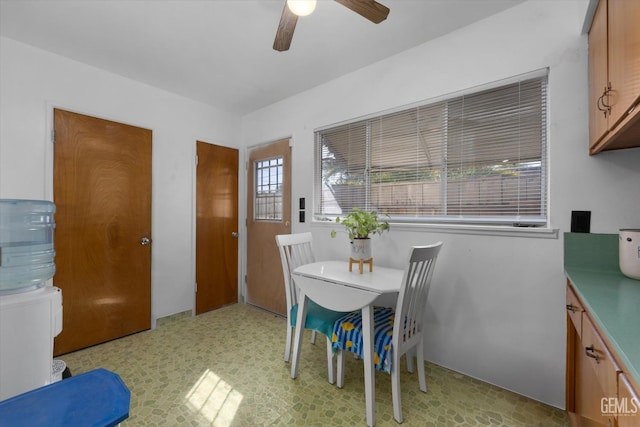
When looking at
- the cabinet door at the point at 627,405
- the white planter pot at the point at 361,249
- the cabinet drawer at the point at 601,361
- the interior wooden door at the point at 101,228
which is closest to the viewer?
the cabinet door at the point at 627,405

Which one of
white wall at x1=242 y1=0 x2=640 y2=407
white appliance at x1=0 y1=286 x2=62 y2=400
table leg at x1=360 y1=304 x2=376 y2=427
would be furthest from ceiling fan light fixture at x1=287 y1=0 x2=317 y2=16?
white appliance at x1=0 y1=286 x2=62 y2=400

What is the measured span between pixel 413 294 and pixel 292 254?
3.56 feet

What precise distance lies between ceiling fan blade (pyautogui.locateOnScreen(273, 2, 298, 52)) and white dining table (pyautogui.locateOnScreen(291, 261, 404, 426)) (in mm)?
1447

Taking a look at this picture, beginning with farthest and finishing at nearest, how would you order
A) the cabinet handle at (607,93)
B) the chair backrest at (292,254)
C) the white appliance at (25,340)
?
the chair backrest at (292,254) → the cabinet handle at (607,93) → the white appliance at (25,340)

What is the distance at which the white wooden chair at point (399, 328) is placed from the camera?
1502 mm

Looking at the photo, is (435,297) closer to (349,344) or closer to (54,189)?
(349,344)

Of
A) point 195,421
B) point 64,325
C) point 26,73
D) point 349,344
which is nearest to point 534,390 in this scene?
point 349,344

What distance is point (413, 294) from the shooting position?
1.59 meters

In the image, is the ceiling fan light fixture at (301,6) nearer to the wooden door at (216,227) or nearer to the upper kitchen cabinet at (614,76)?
the upper kitchen cabinet at (614,76)

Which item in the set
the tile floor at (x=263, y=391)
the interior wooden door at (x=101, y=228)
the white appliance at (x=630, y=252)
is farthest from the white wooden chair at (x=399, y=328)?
the interior wooden door at (x=101, y=228)

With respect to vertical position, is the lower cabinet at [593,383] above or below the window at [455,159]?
below

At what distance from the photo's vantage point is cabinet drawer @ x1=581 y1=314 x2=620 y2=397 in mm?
754

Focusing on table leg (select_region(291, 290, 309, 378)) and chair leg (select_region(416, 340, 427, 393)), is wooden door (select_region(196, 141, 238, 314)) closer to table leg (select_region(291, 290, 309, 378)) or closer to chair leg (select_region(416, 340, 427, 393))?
table leg (select_region(291, 290, 309, 378))

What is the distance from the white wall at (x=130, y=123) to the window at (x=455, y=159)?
166 centimetres
